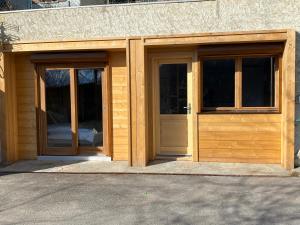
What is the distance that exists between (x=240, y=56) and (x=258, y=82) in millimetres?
657

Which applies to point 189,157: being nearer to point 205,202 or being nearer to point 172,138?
point 172,138

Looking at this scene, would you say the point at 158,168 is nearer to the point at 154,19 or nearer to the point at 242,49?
the point at 242,49

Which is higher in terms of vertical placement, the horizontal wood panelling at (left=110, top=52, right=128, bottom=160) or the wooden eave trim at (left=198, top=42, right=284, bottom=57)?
the wooden eave trim at (left=198, top=42, right=284, bottom=57)

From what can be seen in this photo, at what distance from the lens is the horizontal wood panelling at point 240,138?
7.75 metres

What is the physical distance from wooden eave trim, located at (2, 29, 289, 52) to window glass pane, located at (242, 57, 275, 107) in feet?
2.05

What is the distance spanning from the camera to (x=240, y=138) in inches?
310

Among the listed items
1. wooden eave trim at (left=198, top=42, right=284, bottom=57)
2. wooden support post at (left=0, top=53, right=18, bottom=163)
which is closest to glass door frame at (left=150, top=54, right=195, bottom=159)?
wooden eave trim at (left=198, top=42, right=284, bottom=57)

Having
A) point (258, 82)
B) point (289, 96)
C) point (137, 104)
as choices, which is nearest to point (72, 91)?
point (137, 104)

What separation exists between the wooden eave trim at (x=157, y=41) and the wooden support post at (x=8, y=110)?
40cm

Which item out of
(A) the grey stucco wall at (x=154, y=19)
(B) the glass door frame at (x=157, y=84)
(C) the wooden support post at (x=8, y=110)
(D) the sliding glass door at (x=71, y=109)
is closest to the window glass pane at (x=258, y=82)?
(A) the grey stucco wall at (x=154, y=19)

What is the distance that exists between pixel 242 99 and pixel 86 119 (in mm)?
3455

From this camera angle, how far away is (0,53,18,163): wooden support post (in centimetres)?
841

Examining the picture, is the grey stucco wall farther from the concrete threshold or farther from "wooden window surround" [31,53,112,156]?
the concrete threshold

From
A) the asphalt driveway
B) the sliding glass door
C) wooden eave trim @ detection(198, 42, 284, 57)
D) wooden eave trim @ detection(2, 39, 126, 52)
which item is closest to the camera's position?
the asphalt driveway
